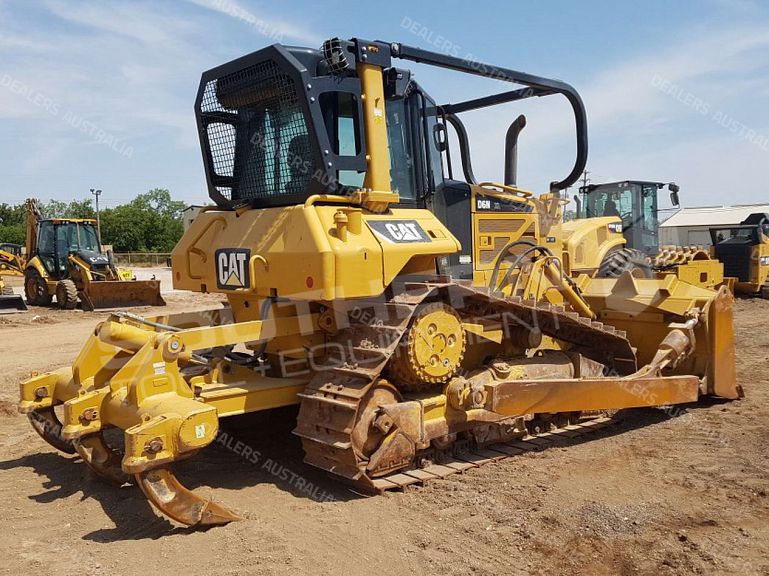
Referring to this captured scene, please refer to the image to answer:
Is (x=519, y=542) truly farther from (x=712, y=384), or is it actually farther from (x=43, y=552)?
(x=712, y=384)

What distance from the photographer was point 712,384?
6.72m

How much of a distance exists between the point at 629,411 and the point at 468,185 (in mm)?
2873

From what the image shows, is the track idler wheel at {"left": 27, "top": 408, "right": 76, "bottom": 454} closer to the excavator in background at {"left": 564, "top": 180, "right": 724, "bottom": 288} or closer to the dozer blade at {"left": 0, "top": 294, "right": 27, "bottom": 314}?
the excavator in background at {"left": 564, "top": 180, "right": 724, "bottom": 288}

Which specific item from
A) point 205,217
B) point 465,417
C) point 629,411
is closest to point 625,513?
point 465,417

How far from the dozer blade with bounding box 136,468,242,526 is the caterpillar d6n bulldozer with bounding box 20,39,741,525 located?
0.04 feet

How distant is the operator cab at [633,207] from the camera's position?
14.1 m

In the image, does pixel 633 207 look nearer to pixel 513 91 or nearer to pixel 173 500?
pixel 513 91

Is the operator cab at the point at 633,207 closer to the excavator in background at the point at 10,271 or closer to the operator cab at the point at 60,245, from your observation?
the operator cab at the point at 60,245

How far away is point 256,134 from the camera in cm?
552

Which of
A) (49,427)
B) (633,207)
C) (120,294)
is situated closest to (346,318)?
(49,427)

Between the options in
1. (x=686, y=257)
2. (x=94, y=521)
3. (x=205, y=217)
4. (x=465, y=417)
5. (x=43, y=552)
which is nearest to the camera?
(x=43, y=552)

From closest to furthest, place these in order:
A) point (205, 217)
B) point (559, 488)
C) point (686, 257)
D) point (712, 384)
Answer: point (559, 488), point (205, 217), point (712, 384), point (686, 257)

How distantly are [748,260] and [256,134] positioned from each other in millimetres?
15864

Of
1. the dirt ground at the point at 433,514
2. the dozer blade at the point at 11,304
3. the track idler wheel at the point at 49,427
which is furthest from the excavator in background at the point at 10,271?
the track idler wheel at the point at 49,427
